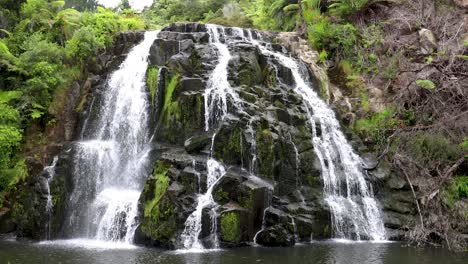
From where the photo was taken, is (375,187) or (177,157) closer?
(177,157)

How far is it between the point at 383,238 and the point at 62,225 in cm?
1232

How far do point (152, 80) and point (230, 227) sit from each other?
880cm

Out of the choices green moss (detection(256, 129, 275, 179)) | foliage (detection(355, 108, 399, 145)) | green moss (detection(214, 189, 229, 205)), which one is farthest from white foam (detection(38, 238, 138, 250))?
foliage (detection(355, 108, 399, 145))

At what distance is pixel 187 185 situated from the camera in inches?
599

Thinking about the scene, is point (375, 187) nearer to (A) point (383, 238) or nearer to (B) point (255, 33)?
(A) point (383, 238)

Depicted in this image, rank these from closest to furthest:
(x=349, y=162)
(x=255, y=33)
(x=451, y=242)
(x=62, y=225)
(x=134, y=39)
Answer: (x=451, y=242)
(x=62, y=225)
(x=349, y=162)
(x=134, y=39)
(x=255, y=33)

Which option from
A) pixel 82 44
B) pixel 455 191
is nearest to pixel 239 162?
pixel 455 191

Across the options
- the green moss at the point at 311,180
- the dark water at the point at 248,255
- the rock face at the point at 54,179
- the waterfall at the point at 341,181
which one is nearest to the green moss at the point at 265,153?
the green moss at the point at 311,180

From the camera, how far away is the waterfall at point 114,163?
15.8m

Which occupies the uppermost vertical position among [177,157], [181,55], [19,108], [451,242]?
[181,55]

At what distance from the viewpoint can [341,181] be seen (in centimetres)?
1725

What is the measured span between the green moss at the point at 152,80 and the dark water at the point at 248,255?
802 cm

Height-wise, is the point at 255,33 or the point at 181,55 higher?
the point at 255,33

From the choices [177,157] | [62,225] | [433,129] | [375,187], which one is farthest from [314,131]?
[62,225]
